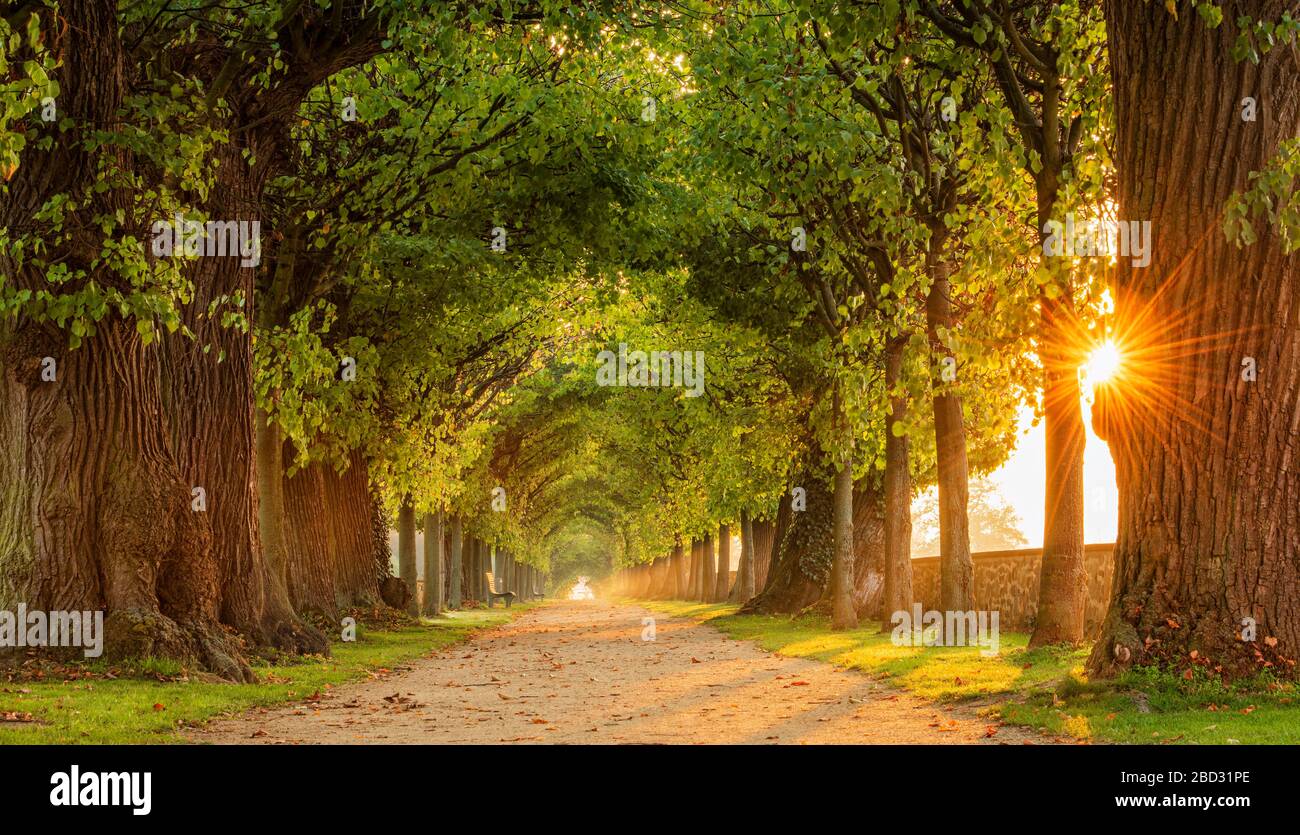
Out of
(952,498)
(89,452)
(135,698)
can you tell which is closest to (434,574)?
(952,498)

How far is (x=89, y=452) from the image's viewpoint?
40.8 ft

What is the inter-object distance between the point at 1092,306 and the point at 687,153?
10.1 metres

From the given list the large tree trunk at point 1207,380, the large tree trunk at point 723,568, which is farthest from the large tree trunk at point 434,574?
the large tree trunk at point 1207,380

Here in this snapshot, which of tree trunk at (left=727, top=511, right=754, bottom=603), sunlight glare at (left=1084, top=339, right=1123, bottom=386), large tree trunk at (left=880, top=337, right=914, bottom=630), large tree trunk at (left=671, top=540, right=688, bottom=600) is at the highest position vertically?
sunlight glare at (left=1084, top=339, right=1123, bottom=386)

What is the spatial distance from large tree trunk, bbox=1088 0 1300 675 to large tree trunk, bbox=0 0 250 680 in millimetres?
9306

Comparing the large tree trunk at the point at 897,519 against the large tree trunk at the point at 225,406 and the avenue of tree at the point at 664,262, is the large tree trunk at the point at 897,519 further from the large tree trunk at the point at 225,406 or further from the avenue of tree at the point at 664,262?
the large tree trunk at the point at 225,406

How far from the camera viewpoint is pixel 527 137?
18016 mm

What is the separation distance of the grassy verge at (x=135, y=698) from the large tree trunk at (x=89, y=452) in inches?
20.5

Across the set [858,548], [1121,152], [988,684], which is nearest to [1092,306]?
[1121,152]

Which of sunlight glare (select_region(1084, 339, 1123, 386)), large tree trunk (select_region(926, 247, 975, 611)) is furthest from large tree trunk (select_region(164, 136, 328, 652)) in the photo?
sunlight glare (select_region(1084, 339, 1123, 386))

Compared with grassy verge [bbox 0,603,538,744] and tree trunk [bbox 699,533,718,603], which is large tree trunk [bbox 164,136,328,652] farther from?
tree trunk [bbox 699,533,718,603]

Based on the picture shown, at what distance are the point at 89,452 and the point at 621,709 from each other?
620 cm

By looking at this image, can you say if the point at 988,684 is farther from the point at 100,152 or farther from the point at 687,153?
the point at 687,153

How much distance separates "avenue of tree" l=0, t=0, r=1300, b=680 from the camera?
31.0ft
